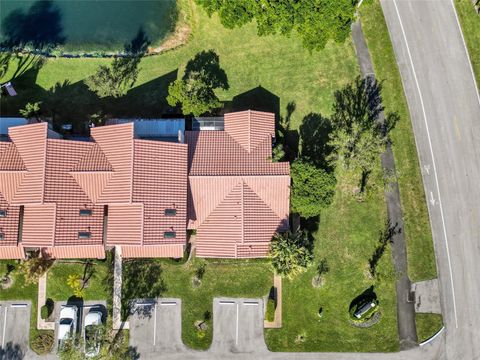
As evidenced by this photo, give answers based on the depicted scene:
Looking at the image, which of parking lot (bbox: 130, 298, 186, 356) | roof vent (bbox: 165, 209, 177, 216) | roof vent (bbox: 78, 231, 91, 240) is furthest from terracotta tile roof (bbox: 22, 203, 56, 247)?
parking lot (bbox: 130, 298, 186, 356)

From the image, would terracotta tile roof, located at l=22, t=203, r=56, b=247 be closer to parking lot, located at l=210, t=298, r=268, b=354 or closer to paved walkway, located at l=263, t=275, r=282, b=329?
parking lot, located at l=210, t=298, r=268, b=354

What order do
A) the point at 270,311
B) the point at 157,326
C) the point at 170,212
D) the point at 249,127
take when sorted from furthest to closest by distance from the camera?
the point at 157,326 → the point at 270,311 → the point at 249,127 → the point at 170,212

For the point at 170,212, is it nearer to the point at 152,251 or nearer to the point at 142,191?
the point at 142,191

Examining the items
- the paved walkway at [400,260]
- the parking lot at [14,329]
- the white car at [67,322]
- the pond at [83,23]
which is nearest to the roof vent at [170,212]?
the white car at [67,322]

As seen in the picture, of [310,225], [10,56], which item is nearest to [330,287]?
[310,225]

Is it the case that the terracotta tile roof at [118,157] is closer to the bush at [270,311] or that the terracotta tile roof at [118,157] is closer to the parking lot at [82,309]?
the parking lot at [82,309]

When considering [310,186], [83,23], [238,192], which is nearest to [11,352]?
[238,192]

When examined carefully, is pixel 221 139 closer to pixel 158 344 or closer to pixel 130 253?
pixel 130 253
